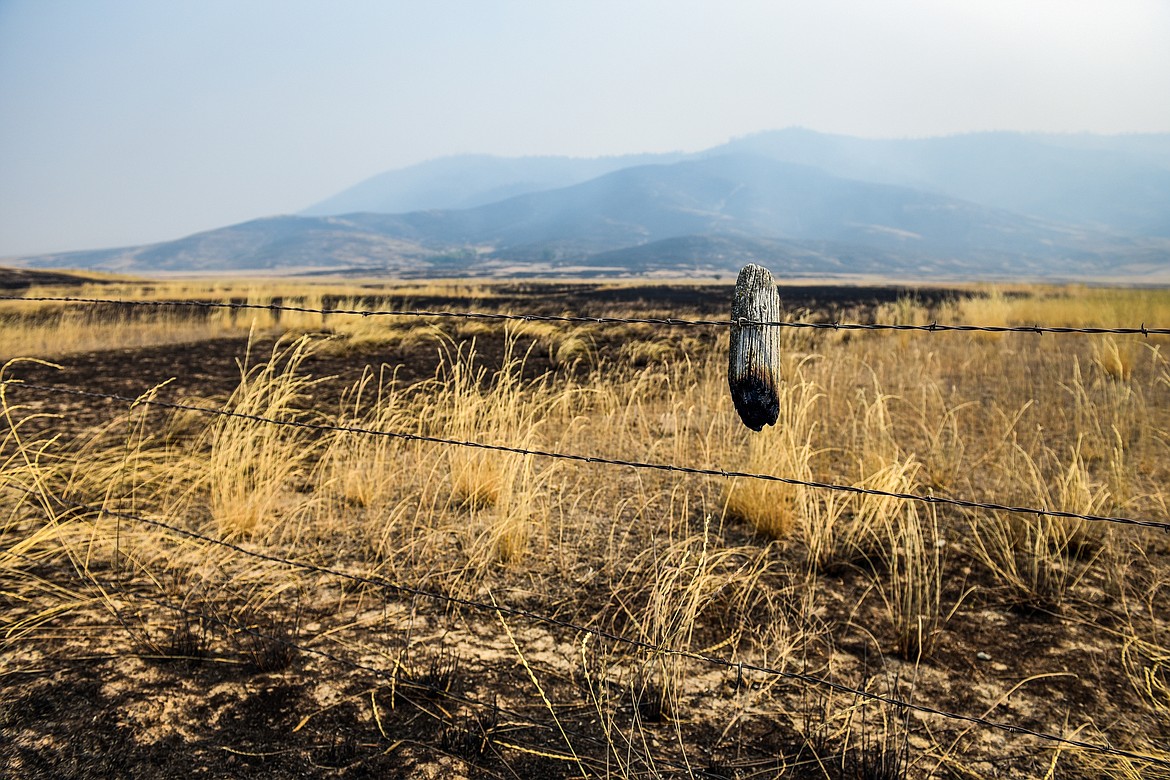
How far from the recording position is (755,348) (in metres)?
1.78

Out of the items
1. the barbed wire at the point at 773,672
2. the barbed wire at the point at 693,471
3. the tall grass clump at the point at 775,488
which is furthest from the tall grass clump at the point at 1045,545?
the barbed wire at the point at 773,672

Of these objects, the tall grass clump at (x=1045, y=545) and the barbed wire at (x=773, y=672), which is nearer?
the barbed wire at (x=773, y=672)

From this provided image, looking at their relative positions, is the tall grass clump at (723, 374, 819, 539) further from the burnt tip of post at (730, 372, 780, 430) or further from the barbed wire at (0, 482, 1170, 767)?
the burnt tip of post at (730, 372, 780, 430)

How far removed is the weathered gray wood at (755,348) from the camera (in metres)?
1.78

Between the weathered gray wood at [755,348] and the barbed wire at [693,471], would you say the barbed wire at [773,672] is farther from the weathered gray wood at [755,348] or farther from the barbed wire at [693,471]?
the weathered gray wood at [755,348]

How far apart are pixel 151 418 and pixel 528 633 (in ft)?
16.6

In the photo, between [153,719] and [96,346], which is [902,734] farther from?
[96,346]

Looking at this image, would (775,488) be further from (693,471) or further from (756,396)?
(693,471)

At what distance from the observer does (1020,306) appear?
14414 mm

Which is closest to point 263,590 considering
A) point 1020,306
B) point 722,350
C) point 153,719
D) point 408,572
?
A: point 408,572

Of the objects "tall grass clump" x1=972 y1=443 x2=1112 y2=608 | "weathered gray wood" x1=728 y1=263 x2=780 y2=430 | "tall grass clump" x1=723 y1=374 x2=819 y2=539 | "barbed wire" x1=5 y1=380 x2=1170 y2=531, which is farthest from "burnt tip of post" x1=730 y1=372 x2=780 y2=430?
"tall grass clump" x1=972 y1=443 x2=1112 y2=608

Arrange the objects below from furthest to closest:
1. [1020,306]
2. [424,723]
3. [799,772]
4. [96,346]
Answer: [1020,306] → [96,346] → [424,723] → [799,772]

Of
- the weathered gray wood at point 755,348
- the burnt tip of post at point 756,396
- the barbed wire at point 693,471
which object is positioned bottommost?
the barbed wire at point 693,471

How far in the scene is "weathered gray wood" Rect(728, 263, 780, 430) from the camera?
1.78 meters
